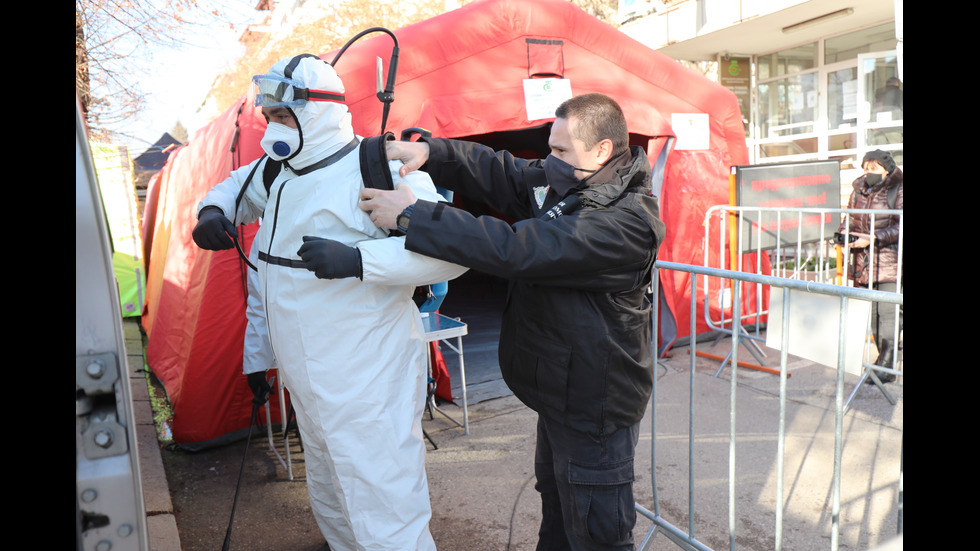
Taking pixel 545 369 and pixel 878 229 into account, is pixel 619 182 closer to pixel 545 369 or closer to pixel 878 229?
pixel 545 369

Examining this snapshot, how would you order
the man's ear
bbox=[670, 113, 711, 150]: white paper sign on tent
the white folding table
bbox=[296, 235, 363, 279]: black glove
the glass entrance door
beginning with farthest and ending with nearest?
the glass entrance door → bbox=[670, 113, 711, 150]: white paper sign on tent → the white folding table → the man's ear → bbox=[296, 235, 363, 279]: black glove

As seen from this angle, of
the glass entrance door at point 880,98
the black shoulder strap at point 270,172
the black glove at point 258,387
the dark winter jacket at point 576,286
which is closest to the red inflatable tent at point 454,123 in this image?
the black glove at point 258,387

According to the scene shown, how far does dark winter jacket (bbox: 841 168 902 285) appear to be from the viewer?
5.36 metres

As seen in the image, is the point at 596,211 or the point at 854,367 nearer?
the point at 596,211

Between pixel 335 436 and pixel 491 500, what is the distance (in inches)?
61.3

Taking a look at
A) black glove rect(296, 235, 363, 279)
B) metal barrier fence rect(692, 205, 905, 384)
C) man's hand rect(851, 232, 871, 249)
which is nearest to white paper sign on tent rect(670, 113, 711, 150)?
metal barrier fence rect(692, 205, 905, 384)

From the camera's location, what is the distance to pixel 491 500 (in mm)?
3625

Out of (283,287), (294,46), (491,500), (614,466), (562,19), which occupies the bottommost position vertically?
(491,500)

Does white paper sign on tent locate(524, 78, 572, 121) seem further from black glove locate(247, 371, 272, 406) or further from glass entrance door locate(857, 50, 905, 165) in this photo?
glass entrance door locate(857, 50, 905, 165)

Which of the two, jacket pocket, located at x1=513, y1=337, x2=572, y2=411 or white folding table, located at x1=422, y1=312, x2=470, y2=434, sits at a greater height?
jacket pocket, located at x1=513, y1=337, x2=572, y2=411

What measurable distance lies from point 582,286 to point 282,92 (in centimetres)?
120

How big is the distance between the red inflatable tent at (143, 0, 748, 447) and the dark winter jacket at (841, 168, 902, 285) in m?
1.18
